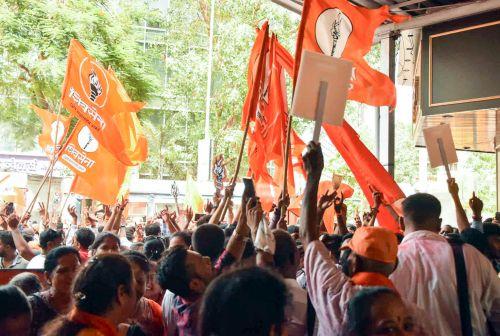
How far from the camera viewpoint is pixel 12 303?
2902mm

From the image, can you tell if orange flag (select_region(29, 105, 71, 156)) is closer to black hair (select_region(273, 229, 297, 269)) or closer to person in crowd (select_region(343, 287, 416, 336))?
black hair (select_region(273, 229, 297, 269))

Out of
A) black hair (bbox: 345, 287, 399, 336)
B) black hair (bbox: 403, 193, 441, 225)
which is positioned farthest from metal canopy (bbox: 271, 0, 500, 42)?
black hair (bbox: 345, 287, 399, 336)

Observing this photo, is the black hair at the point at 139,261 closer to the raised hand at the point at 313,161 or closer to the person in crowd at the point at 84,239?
the raised hand at the point at 313,161

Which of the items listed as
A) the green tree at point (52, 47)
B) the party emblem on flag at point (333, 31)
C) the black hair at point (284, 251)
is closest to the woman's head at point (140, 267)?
the black hair at point (284, 251)

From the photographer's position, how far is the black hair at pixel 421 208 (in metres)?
3.87

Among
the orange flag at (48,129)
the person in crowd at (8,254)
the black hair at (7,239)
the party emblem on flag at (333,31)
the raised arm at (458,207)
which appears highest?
the party emblem on flag at (333,31)

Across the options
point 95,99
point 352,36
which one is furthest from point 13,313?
point 95,99

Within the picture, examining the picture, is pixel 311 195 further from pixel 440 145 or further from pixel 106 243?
pixel 440 145

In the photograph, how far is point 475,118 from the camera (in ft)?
35.5

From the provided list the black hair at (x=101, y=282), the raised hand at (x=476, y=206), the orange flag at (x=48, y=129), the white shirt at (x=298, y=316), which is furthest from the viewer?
the orange flag at (x=48, y=129)

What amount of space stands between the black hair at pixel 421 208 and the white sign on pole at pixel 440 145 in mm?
2043

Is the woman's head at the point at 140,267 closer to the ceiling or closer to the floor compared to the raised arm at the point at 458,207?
→ closer to the floor

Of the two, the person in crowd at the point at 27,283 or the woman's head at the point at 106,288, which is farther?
the person in crowd at the point at 27,283

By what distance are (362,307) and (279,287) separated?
656mm
